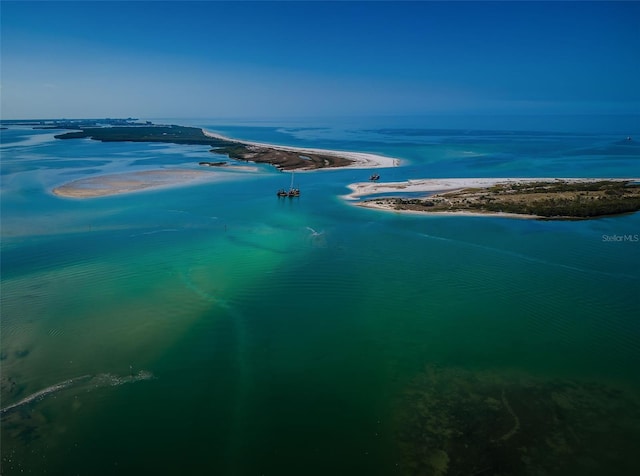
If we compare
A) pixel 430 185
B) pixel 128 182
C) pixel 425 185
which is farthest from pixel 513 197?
pixel 128 182

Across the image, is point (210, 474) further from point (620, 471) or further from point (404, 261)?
point (404, 261)

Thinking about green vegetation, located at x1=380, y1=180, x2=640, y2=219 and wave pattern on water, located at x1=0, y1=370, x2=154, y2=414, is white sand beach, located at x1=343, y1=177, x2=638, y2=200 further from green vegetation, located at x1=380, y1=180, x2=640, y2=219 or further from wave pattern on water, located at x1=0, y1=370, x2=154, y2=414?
wave pattern on water, located at x1=0, y1=370, x2=154, y2=414

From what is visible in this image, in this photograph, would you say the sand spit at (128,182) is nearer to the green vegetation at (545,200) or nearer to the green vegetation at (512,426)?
the green vegetation at (545,200)

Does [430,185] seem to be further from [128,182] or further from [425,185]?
[128,182]

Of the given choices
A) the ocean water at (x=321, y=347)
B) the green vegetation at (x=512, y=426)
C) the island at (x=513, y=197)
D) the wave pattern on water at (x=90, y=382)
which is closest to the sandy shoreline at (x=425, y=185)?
the island at (x=513, y=197)

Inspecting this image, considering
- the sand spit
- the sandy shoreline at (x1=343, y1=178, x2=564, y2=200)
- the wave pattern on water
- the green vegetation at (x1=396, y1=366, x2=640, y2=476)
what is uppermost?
the sandy shoreline at (x1=343, y1=178, x2=564, y2=200)

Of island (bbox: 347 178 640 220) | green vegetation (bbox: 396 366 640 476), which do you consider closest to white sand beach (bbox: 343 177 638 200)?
island (bbox: 347 178 640 220)
